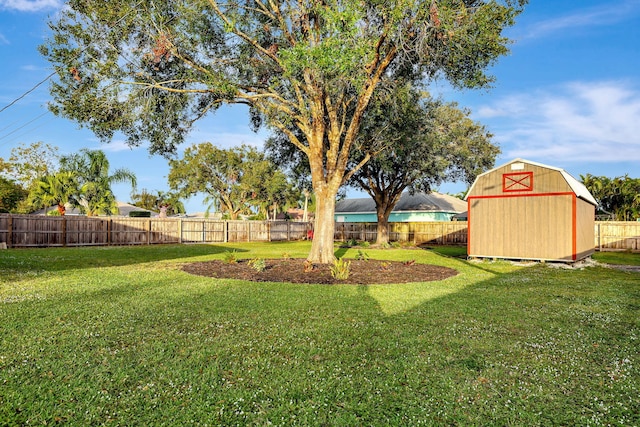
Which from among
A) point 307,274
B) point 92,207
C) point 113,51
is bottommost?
point 307,274

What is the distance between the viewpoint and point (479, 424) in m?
3.05

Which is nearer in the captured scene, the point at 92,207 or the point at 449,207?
A: the point at 92,207

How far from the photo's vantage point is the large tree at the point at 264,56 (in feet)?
36.3

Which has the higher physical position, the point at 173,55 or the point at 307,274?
the point at 173,55

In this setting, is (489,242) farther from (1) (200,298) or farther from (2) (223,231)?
(2) (223,231)

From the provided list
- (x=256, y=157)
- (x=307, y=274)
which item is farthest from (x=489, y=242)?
(x=256, y=157)


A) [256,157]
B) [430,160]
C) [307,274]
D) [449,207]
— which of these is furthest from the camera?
[256,157]

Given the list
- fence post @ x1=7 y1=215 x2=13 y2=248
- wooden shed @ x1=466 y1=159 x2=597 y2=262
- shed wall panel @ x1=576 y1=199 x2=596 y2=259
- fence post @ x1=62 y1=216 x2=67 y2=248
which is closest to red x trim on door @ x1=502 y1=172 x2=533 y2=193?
wooden shed @ x1=466 y1=159 x2=597 y2=262

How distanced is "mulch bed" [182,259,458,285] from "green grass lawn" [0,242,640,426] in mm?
2292

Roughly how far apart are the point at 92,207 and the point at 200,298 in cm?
2719

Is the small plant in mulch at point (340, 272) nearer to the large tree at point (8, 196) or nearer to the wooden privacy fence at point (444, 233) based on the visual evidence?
the wooden privacy fence at point (444, 233)

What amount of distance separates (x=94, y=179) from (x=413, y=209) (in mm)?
28876

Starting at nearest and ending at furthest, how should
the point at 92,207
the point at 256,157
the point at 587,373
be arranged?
the point at 587,373 → the point at 92,207 → the point at 256,157

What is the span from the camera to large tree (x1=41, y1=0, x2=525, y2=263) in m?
11.1
